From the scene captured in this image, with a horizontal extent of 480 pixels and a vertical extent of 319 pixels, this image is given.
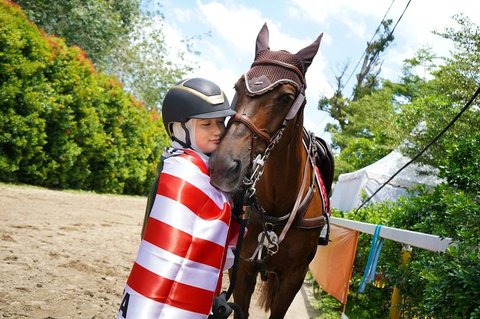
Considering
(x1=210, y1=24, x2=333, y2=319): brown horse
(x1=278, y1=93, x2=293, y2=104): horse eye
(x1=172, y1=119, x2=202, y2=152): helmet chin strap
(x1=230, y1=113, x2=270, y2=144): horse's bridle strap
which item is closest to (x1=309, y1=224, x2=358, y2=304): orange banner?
(x1=210, y1=24, x2=333, y2=319): brown horse

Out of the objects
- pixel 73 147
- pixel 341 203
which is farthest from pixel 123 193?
pixel 341 203

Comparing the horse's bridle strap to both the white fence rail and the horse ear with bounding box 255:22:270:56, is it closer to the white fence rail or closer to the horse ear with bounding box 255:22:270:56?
the horse ear with bounding box 255:22:270:56

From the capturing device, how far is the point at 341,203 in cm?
1673

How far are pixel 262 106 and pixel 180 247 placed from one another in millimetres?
1086

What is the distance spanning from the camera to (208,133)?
2.02 metres

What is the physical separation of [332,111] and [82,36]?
19035 mm

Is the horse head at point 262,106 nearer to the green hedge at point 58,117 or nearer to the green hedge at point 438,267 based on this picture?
the green hedge at point 438,267

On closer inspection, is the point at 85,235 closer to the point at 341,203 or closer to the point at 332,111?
the point at 341,203

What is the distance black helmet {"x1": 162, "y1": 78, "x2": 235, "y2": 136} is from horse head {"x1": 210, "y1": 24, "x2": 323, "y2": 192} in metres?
0.18

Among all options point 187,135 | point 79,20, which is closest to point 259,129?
point 187,135

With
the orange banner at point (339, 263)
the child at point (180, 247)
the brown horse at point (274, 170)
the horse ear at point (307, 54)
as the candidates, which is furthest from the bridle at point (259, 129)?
the orange banner at point (339, 263)

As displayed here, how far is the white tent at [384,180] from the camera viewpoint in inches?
466

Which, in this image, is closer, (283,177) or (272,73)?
(272,73)

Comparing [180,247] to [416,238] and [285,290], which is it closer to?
[285,290]
